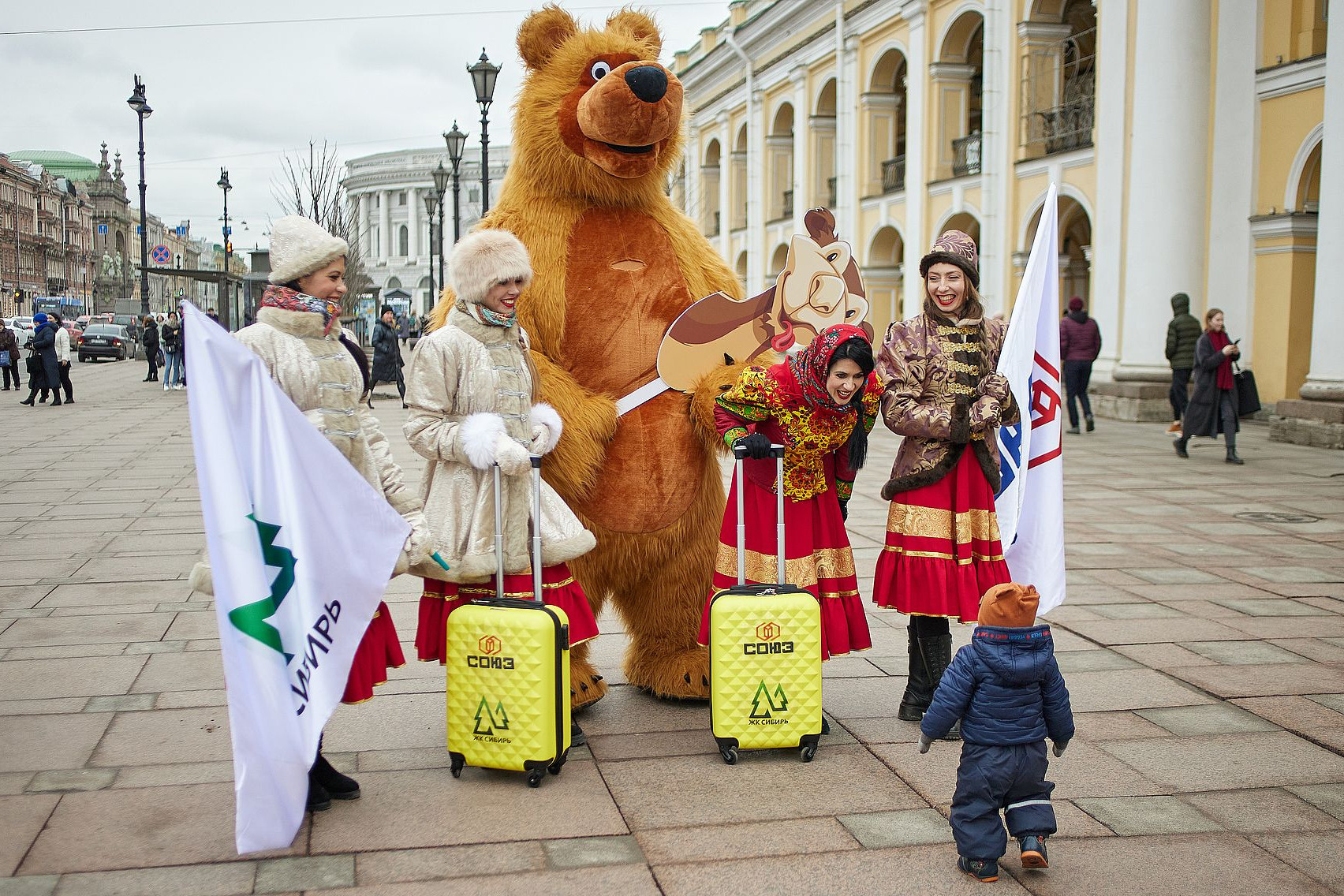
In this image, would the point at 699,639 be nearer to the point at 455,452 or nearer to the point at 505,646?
the point at 505,646

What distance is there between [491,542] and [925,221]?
20178 mm

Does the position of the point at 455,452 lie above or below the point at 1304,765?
above

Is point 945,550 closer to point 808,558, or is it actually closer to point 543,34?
point 808,558

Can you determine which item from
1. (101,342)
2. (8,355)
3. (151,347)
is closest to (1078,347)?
(8,355)

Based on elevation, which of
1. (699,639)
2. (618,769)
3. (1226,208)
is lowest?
(618,769)

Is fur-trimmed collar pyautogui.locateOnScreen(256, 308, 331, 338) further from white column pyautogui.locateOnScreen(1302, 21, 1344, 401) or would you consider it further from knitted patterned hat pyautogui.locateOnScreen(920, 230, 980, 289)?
white column pyautogui.locateOnScreen(1302, 21, 1344, 401)

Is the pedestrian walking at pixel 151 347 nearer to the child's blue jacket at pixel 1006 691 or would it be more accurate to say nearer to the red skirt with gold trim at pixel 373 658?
the red skirt with gold trim at pixel 373 658

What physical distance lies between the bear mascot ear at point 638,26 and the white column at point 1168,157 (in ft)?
40.8

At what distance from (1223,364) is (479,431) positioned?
9401 mm

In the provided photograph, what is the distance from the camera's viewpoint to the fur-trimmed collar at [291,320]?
143 inches

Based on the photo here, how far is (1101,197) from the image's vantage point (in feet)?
55.2

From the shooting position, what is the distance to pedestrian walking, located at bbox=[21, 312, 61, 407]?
18188mm

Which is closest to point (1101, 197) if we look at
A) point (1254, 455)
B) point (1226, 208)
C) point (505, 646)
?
point (1226, 208)

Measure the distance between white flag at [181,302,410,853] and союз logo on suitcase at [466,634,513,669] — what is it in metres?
0.41
